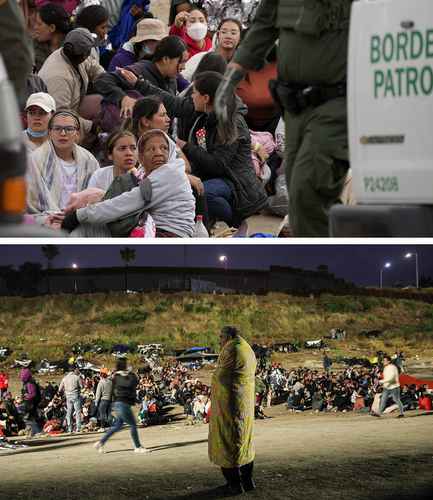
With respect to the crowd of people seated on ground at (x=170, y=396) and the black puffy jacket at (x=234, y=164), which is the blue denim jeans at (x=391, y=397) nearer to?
the crowd of people seated on ground at (x=170, y=396)

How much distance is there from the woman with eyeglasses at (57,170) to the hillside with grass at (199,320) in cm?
123

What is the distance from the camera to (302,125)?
21.2ft

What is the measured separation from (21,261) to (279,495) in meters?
1.24

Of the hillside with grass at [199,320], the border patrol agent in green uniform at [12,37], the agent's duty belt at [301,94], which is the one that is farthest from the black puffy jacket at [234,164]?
the hillside with grass at [199,320]

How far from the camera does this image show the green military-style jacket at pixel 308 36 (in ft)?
20.2

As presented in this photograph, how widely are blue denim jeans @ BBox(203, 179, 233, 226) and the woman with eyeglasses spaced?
595 millimetres

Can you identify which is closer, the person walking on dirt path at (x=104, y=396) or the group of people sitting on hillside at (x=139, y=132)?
the person walking on dirt path at (x=104, y=396)

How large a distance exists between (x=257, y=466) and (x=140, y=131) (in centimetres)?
299

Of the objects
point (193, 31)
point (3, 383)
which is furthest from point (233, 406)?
point (193, 31)

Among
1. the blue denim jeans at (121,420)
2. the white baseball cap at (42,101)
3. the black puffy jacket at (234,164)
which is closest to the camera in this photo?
→ the blue denim jeans at (121,420)

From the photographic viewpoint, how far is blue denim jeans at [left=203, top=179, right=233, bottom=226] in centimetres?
689

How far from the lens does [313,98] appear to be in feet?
20.7

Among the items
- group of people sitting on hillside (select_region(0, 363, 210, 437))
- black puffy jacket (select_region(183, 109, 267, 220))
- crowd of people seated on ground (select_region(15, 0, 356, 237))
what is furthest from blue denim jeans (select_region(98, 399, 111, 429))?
black puffy jacket (select_region(183, 109, 267, 220))

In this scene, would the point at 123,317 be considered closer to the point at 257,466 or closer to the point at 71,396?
the point at 71,396
